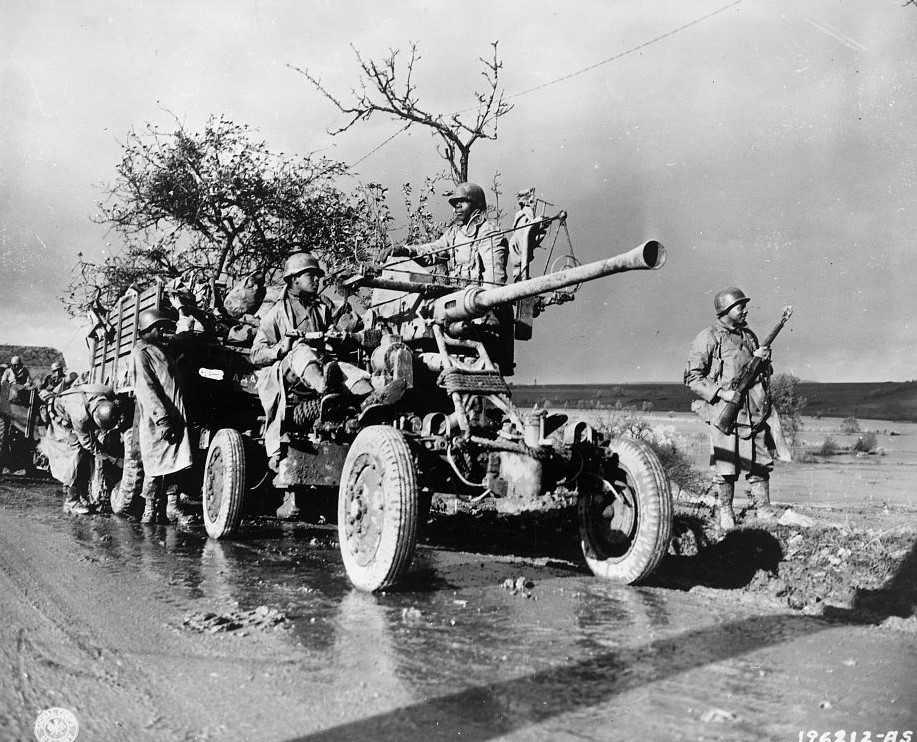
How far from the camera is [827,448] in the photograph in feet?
49.9

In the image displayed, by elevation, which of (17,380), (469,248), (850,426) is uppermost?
(469,248)

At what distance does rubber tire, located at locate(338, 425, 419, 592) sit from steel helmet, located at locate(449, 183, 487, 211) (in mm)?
4280

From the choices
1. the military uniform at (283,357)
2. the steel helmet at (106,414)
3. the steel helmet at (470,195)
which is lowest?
the steel helmet at (106,414)

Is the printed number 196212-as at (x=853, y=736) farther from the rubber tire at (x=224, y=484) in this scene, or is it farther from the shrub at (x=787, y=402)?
the shrub at (x=787, y=402)

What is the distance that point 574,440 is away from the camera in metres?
5.89

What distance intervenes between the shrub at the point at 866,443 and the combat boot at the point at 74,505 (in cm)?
1260

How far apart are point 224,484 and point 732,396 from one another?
15.7 feet

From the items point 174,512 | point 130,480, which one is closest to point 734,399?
point 174,512

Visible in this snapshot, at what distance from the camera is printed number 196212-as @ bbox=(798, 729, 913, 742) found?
316 centimetres

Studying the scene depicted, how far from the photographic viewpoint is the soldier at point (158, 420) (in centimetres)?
876

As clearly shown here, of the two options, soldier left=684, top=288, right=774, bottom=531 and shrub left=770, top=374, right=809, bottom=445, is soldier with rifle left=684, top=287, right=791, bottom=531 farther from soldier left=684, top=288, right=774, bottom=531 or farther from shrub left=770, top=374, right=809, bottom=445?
shrub left=770, top=374, right=809, bottom=445

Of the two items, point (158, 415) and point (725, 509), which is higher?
point (158, 415)

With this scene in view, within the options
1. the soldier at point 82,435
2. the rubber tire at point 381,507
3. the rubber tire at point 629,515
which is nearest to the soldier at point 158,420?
the soldier at point 82,435

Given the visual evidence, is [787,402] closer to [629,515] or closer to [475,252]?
[475,252]
